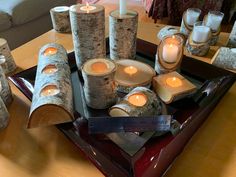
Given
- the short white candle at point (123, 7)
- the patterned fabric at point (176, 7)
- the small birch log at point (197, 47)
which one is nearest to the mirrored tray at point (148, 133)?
the small birch log at point (197, 47)

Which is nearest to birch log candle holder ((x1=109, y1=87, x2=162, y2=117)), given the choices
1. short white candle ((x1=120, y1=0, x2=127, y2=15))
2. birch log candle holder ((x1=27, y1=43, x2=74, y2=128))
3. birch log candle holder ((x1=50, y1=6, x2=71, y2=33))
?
birch log candle holder ((x1=27, y1=43, x2=74, y2=128))

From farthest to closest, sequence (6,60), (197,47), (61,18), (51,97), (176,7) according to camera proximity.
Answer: (176,7) → (61,18) → (197,47) → (6,60) → (51,97)

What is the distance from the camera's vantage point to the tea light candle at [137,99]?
0.60 meters

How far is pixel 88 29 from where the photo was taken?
70 centimetres

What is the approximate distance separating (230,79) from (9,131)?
0.66 meters

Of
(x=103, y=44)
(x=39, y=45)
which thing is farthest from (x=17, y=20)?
(x=103, y=44)

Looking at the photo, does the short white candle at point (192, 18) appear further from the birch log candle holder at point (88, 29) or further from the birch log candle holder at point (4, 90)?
the birch log candle holder at point (4, 90)

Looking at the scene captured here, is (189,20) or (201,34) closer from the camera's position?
(201,34)

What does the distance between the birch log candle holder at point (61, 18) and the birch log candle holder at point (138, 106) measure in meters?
0.64

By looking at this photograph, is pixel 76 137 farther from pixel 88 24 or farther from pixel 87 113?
pixel 88 24

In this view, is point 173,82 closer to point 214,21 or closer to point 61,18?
point 214,21

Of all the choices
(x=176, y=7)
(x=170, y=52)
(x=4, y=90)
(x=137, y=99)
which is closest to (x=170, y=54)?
(x=170, y=52)

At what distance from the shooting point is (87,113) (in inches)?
26.1

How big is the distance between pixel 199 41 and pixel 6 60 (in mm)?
729
